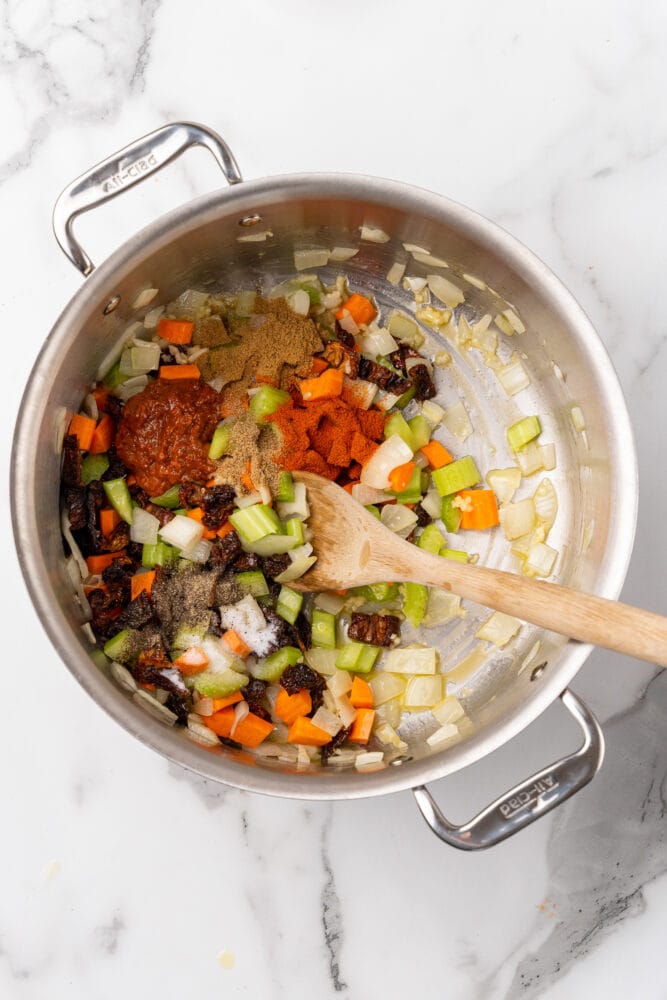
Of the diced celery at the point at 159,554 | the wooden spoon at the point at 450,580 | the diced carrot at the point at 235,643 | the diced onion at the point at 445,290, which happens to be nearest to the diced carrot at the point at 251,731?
the diced carrot at the point at 235,643

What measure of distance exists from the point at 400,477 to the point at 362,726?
769 millimetres

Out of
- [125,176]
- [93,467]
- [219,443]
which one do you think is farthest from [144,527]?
[125,176]

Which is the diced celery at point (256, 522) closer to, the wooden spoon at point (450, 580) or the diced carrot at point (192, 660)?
the wooden spoon at point (450, 580)

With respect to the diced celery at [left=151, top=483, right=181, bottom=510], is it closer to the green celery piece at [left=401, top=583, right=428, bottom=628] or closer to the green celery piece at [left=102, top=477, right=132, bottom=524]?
the green celery piece at [left=102, top=477, right=132, bottom=524]

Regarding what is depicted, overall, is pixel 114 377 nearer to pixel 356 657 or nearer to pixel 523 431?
pixel 356 657

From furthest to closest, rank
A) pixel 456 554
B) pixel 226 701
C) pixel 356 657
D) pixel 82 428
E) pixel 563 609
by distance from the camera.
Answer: pixel 456 554 → pixel 356 657 → pixel 226 701 → pixel 82 428 → pixel 563 609

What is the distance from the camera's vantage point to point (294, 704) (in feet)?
8.47

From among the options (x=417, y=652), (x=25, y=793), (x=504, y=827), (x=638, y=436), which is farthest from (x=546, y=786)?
(x=25, y=793)

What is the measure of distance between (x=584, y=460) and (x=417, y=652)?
0.78 metres

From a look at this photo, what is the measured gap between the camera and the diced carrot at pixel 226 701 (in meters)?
2.53

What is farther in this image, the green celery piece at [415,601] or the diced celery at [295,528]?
the green celery piece at [415,601]

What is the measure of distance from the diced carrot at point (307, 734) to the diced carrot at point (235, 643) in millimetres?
269


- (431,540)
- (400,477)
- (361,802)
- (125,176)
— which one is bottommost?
(361,802)

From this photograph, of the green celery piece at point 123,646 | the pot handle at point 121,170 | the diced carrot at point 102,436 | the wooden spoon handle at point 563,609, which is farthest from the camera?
the diced carrot at point 102,436
